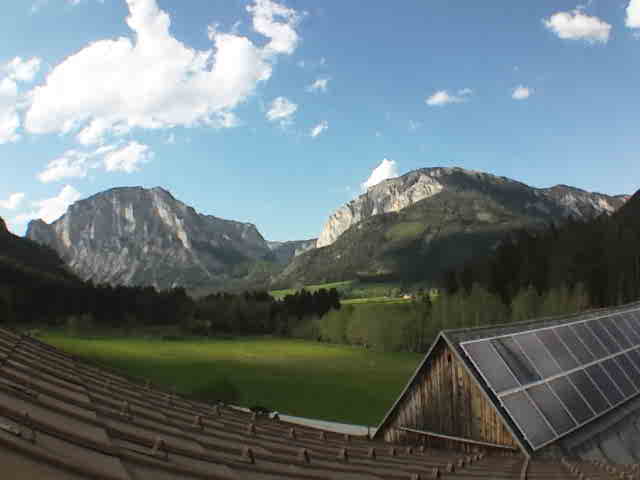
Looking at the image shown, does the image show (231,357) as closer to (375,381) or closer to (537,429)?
(375,381)

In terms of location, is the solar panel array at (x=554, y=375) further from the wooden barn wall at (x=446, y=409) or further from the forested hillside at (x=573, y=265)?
the forested hillside at (x=573, y=265)

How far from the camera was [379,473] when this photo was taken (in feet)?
30.0

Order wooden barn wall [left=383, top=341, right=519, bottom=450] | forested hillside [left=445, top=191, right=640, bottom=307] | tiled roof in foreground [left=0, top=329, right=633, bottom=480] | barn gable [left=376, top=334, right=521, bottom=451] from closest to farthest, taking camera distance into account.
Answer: tiled roof in foreground [left=0, top=329, right=633, bottom=480] → barn gable [left=376, top=334, right=521, bottom=451] → wooden barn wall [left=383, top=341, right=519, bottom=450] → forested hillside [left=445, top=191, right=640, bottom=307]

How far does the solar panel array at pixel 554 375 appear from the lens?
16.8 meters

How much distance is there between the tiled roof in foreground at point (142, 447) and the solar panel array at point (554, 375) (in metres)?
2.71

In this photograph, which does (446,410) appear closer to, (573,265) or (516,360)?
(516,360)

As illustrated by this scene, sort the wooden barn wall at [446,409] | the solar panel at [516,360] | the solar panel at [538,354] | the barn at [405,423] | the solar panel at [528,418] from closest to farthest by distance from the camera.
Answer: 1. the barn at [405,423]
2. the solar panel at [528,418]
3. the wooden barn wall at [446,409]
4. the solar panel at [516,360]
5. the solar panel at [538,354]

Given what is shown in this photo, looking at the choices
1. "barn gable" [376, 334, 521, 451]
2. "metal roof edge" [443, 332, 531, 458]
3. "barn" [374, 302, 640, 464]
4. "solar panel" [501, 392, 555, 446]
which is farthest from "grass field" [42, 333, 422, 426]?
"solar panel" [501, 392, 555, 446]

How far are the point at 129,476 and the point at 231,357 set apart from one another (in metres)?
113

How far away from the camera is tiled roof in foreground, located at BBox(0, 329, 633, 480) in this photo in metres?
4.30

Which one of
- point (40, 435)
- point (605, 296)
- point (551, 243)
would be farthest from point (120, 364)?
point (551, 243)

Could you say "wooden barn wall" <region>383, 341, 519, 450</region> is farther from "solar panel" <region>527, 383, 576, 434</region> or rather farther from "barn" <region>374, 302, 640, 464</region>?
"solar panel" <region>527, 383, 576, 434</region>

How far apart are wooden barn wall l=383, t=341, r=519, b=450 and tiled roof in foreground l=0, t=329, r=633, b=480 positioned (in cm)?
294

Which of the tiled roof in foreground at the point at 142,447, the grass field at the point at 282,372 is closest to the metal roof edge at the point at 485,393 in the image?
the tiled roof in foreground at the point at 142,447
